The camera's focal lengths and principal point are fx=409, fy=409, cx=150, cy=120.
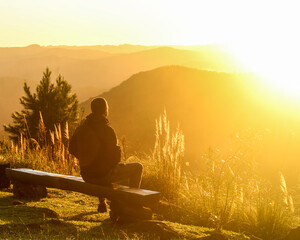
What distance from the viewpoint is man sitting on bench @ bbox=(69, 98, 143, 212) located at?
5.39m

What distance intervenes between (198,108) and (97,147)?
4045 cm

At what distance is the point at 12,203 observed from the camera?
6246 mm

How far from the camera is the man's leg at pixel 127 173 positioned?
557cm

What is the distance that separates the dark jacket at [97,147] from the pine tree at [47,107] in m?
Result: 13.2

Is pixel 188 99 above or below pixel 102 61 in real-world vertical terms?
below

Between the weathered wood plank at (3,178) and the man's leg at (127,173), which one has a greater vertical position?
the man's leg at (127,173)

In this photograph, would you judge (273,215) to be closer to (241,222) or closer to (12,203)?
(241,222)

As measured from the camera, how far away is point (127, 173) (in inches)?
224

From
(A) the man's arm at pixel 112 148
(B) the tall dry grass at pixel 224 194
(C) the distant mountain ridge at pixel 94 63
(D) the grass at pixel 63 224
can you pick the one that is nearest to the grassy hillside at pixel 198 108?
(B) the tall dry grass at pixel 224 194

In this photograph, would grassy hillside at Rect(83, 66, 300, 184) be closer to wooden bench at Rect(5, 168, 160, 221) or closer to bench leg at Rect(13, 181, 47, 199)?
bench leg at Rect(13, 181, 47, 199)

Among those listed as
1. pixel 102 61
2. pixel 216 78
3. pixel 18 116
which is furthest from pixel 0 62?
pixel 18 116

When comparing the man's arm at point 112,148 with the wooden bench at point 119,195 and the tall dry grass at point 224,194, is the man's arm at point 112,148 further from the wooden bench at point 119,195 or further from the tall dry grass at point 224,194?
the tall dry grass at point 224,194

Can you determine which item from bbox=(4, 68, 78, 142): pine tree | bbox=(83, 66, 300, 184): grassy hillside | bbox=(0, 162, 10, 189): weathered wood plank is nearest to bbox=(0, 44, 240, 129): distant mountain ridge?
bbox=(83, 66, 300, 184): grassy hillside

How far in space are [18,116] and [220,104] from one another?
30.0 meters
